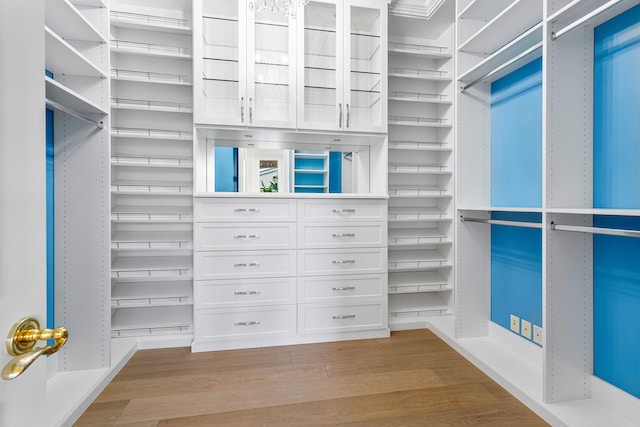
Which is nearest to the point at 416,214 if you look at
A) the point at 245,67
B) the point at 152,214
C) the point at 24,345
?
the point at 245,67

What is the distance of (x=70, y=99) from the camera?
161 cm

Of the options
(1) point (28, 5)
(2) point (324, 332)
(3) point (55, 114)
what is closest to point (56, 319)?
(3) point (55, 114)

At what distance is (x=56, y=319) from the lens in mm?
1748

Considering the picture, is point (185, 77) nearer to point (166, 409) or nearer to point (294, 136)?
point (294, 136)

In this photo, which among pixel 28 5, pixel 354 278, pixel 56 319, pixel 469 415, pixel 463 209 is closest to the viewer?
pixel 28 5

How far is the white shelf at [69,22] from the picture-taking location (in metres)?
1.49

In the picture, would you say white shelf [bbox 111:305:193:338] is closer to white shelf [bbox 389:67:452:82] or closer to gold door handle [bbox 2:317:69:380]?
gold door handle [bbox 2:317:69:380]

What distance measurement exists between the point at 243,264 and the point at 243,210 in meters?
0.39

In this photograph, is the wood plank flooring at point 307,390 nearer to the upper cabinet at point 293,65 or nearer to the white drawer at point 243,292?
the white drawer at point 243,292

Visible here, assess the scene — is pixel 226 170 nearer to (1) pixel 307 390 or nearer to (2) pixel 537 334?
(1) pixel 307 390

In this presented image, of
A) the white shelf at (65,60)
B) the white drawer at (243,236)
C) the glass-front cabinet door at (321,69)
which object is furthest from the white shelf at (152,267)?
the glass-front cabinet door at (321,69)

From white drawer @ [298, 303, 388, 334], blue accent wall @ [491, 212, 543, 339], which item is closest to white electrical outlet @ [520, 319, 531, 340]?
blue accent wall @ [491, 212, 543, 339]

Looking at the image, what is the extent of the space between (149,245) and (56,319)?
0.68m

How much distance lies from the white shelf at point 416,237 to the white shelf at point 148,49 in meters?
2.16
